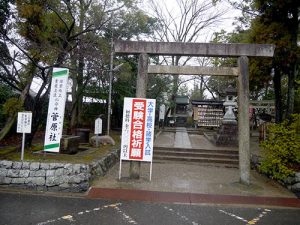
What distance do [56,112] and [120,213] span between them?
3.62m

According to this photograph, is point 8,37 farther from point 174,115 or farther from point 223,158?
point 174,115

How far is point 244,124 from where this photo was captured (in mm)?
8812

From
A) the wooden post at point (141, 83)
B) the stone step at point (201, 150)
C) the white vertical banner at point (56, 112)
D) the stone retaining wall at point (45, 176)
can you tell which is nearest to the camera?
the stone retaining wall at point (45, 176)

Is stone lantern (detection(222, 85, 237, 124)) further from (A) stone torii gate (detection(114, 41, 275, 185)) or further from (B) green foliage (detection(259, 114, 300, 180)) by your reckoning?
(A) stone torii gate (detection(114, 41, 275, 185))

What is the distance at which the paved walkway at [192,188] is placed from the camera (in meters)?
7.47

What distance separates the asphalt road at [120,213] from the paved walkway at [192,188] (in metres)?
0.49

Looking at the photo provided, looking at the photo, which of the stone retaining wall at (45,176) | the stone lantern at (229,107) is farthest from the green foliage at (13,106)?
the stone lantern at (229,107)

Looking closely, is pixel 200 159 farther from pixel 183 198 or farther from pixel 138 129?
pixel 183 198

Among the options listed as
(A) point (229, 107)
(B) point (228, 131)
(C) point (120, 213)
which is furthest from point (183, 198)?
(A) point (229, 107)

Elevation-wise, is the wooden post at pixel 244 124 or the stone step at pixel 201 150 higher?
the wooden post at pixel 244 124

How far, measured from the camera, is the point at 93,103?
76.5 feet

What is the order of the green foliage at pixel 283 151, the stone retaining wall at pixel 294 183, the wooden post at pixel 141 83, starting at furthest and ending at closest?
1. the wooden post at pixel 141 83
2. the green foliage at pixel 283 151
3. the stone retaining wall at pixel 294 183

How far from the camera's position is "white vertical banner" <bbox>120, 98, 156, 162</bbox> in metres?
8.80

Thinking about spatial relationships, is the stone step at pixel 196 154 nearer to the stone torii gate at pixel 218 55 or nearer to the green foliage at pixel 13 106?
the stone torii gate at pixel 218 55
